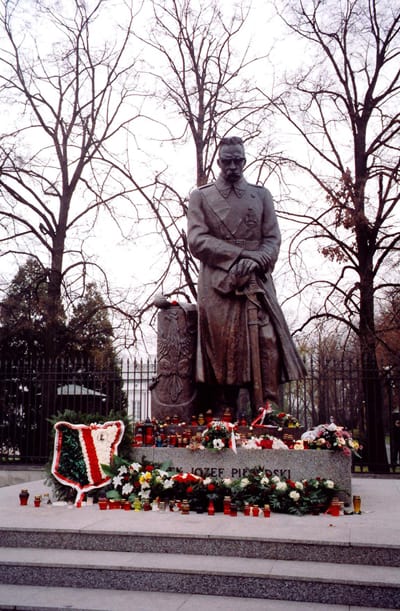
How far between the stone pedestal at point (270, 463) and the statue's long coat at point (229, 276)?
119 centimetres

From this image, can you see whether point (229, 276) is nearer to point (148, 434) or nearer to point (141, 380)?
point (148, 434)

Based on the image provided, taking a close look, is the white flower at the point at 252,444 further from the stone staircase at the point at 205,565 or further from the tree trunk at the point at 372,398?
the tree trunk at the point at 372,398

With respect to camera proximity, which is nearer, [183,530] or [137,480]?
[183,530]

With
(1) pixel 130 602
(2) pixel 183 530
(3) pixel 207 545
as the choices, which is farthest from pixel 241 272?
(1) pixel 130 602

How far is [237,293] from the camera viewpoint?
7930 millimetres

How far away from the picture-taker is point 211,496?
6234mm

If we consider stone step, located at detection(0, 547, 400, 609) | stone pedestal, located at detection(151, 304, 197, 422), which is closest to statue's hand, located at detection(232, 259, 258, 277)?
stone pedestal, located at detection(151, 304, 197, 422)

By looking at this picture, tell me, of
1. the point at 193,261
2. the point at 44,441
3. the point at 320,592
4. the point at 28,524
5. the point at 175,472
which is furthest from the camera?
the point at 193,261

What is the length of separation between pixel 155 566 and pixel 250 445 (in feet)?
8.39

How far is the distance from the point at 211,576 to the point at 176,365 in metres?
4.02

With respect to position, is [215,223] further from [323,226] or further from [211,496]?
[323,226]

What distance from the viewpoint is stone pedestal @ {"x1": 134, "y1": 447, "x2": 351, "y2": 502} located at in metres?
6.74

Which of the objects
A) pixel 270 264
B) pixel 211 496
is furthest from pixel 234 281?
pixel 211 496

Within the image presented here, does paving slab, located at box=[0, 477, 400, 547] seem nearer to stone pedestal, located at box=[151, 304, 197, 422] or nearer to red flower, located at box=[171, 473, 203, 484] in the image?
red flower, located at box=[171, 473, 203, 484]
